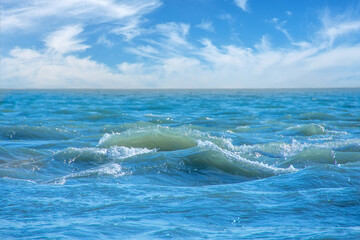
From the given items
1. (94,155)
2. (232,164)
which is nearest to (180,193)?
(232,164)

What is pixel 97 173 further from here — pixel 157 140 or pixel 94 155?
pixel 157 140

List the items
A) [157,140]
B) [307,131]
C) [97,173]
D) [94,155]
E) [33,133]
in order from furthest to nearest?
[307,131] < [33,133] < [157,140] < [94,155] < [97,173]

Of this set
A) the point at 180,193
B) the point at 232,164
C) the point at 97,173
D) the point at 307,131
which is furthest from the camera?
the point at 307,131

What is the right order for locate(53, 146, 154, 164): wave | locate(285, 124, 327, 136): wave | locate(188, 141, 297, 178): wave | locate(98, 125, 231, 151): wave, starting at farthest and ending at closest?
locate(285, 124, 327, 136): wave < locate(98, 125, 231, 151): wave < locate(53, 146, 154, 164): wave < locate(188, 141, 297, 178): wave

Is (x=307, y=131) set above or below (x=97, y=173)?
above

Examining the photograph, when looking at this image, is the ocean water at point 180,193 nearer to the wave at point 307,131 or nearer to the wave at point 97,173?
the wave at point 97,173

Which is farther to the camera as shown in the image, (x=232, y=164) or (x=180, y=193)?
(x=232, y=164)

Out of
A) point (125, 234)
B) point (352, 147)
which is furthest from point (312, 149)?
point (125, 234)

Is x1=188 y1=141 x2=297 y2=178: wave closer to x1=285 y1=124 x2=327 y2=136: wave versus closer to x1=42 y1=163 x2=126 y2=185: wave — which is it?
x1=42 y1=163 x2=126 y2=185: wave

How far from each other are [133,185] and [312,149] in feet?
17.7

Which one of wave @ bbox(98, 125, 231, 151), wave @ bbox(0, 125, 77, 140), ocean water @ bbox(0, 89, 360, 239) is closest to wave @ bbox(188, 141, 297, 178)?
Result: ocean water @ bbox(0, 89, 360, 239)

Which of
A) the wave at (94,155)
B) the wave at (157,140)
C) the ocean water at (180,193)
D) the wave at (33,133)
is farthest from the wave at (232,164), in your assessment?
the wave at (33,133)

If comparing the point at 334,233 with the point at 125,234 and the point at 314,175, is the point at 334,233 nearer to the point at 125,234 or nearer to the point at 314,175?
the point at 125,234

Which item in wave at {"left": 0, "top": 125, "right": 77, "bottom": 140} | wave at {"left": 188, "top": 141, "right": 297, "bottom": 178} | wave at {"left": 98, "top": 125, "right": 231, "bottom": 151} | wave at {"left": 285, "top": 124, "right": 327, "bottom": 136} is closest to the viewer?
wave at {"left": 188, "top": 141, "right": 297, "bottom": 178}
